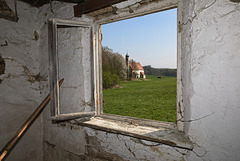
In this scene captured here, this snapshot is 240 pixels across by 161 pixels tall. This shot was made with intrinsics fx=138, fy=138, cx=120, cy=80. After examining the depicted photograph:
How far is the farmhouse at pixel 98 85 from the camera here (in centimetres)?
101

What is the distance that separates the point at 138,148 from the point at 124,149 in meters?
0.16

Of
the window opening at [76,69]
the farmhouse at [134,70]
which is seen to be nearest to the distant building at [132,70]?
the farmhouse at [134,70]

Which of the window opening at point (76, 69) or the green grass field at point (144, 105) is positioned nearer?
the window opening at point (76, 69)

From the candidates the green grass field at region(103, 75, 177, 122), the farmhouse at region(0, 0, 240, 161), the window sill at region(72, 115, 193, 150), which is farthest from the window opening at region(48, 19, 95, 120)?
the green grass field at region(103, 75, 177, 122)

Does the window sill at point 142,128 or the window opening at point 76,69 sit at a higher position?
the window opening at point 76,69

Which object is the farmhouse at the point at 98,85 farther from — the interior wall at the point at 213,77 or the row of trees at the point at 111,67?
the row of trees at the point at 111,67

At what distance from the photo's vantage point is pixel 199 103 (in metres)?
1.10

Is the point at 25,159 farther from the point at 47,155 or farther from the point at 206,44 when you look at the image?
the point at 206,44

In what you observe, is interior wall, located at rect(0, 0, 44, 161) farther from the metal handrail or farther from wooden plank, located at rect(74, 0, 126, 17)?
wooden plank, located at rect(74, 0, 126, 17)

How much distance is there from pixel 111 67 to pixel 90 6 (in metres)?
7.82

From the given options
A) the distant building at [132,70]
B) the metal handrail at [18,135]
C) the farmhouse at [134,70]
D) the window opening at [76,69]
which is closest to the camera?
the metal handrail at [18,135]

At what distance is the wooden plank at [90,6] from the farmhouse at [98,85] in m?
0.01

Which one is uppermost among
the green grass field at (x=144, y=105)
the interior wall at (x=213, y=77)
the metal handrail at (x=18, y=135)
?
the interior wall at (x=213, y=77)

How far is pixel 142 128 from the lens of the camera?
4.71 feet
